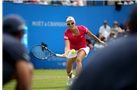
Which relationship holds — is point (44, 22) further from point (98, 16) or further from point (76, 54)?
point (76, 54)

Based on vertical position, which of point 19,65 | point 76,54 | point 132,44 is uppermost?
point 132,44

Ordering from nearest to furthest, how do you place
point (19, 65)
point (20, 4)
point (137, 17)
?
point (137, 17) → point (19, 65) → point (20, 4)

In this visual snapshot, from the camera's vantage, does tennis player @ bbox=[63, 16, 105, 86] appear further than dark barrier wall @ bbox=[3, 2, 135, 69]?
No

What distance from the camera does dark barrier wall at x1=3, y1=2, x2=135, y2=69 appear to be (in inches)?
917

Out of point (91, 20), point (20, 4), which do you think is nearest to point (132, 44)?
point (20, 4)

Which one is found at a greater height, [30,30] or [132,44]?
[132,44]

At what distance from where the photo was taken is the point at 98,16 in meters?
24.9

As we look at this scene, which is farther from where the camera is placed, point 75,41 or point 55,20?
point 55,20

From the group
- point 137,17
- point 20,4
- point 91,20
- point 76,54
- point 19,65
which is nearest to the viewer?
point 137,17

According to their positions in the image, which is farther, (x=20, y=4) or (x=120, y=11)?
(x=120, y=11)

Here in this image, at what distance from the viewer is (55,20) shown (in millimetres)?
24078

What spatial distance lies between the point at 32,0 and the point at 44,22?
127 centimetres

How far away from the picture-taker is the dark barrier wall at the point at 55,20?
2328cm

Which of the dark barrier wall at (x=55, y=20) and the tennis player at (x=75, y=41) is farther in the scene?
the dark barrier wall at (x=55, y=20)
